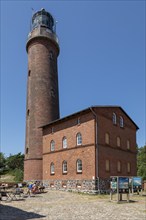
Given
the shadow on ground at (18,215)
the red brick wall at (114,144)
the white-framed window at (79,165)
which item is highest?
the red brick wall at (114,144)

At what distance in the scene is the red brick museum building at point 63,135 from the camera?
27297mm

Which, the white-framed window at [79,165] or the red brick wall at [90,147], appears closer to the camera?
the red brick wall at [90,147]

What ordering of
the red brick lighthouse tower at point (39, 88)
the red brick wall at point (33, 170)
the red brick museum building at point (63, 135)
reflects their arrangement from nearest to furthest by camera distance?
the red brick museum building at point (63, 135) → the red brick wall at point (33, 170) → the red brick lighthouse tower at point (39, 88)

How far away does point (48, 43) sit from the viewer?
38.2 meters

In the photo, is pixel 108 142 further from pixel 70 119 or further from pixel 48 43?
pixel 48 43

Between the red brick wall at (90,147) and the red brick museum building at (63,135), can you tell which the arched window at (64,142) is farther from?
the red brick wall at (90,147)

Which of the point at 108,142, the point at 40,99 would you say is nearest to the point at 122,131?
the point at 108,142

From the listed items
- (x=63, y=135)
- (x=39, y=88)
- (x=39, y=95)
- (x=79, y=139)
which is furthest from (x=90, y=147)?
(x=39, y=88)

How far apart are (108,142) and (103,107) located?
3899 mm

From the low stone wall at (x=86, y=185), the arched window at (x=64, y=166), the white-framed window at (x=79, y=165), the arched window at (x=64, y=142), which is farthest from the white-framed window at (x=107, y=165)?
the arched window at (x=64, y=142)

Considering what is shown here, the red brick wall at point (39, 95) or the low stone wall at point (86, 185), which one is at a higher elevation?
the red brick wall at point (39, 95)

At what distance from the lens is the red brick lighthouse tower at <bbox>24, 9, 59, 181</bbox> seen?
35.1 metres

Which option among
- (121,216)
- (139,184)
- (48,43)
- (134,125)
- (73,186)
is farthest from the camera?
(48,43)

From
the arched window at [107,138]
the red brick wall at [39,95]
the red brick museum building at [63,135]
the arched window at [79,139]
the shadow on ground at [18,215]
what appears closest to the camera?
the shadow on ground at [18,215]
